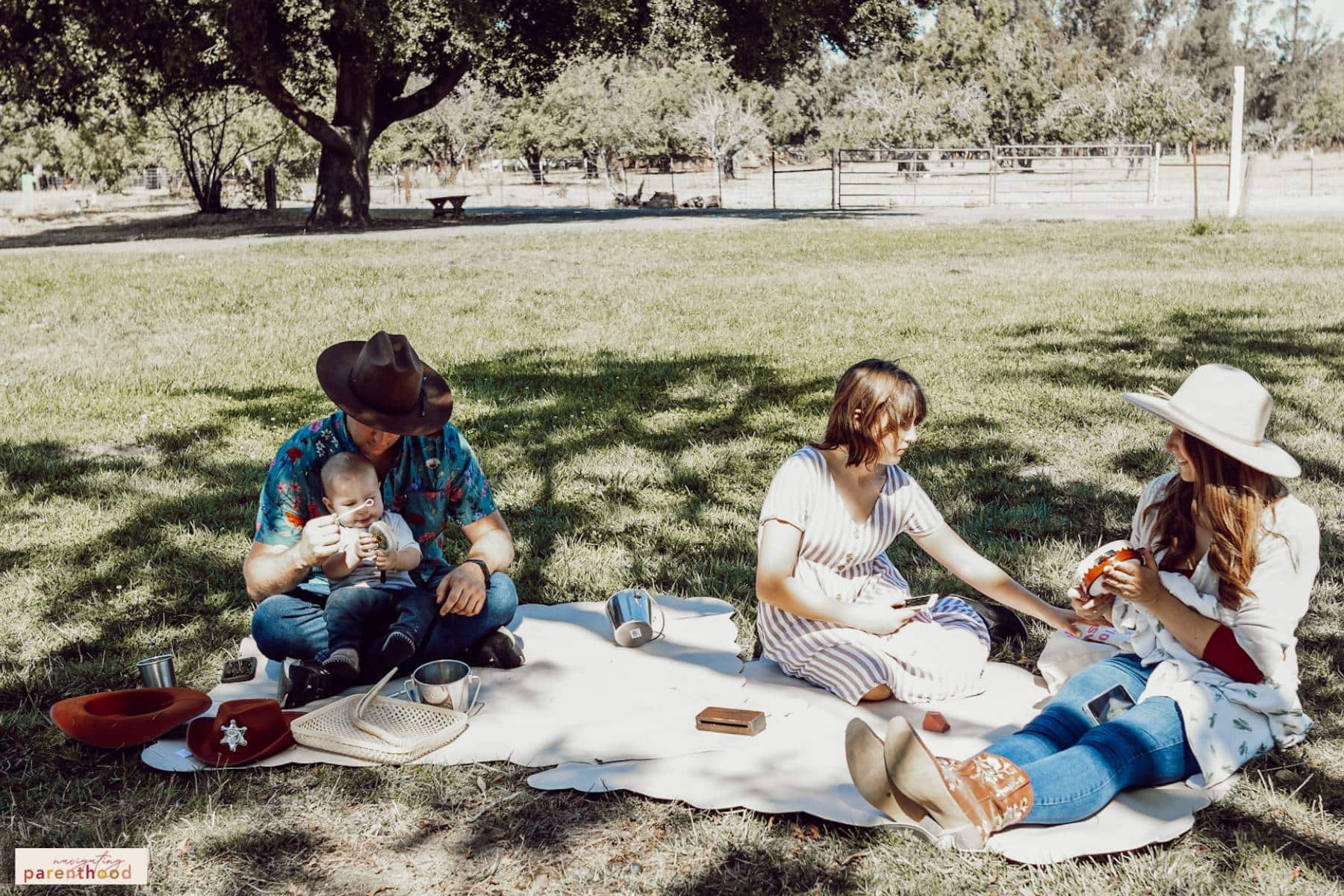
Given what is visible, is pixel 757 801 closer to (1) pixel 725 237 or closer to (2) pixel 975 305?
(2) pixel 975 305

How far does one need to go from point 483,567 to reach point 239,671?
90 cm

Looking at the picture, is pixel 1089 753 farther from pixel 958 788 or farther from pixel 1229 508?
pixel 1229 508

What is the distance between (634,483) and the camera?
613 cm

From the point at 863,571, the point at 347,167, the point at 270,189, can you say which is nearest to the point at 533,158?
the point at 270,189

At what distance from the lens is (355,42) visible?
78.5 feet

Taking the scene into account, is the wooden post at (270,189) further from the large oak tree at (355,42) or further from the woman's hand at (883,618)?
the woman's hand at (883,618)

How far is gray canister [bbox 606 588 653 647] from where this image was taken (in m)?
4.26

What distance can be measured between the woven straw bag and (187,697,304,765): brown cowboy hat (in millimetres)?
57

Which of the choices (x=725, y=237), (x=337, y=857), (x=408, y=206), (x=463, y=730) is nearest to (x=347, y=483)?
(x=463, y=730)

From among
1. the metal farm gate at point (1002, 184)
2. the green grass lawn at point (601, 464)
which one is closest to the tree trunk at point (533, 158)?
the metal farm gate at point (1002, 184)

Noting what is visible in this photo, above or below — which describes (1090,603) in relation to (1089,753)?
above

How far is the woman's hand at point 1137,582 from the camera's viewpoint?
10.5ft

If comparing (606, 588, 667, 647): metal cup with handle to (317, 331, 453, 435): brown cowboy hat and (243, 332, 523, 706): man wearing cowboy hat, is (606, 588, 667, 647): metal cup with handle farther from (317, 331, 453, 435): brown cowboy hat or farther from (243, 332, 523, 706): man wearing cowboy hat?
(317, 331, 453, 435): brown cowboy hat

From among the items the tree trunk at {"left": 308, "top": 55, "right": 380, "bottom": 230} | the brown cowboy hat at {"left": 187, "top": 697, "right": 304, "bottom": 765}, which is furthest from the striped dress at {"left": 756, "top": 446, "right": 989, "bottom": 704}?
the tree trunk at {"left": 308, "top": 55, "right": 380, "bottom": 230}
